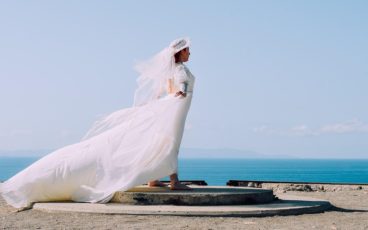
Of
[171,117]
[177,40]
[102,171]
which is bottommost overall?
[102,171]

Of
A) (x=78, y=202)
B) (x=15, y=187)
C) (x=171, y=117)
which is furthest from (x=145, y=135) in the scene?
Result: (x=15, y=187)

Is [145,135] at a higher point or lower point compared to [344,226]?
higher

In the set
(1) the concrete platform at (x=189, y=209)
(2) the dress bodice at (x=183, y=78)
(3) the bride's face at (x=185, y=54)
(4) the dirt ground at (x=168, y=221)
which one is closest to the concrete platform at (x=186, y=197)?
(1) the concrete platform at (x=189, y=209)

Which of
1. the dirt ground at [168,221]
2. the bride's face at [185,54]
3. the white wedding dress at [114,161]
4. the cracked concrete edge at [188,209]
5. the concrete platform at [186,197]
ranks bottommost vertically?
the dirt ground at [168,221]

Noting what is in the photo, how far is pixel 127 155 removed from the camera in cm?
1112

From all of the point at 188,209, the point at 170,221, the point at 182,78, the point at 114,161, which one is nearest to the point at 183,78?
the point at 182,78

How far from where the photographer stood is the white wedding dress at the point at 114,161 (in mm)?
10969

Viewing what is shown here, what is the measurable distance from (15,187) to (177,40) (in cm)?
369

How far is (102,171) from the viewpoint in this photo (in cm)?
1101

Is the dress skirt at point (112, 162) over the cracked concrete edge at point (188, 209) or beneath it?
over

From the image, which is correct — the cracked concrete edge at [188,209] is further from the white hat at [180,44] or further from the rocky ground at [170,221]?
the white hat at [180,44]

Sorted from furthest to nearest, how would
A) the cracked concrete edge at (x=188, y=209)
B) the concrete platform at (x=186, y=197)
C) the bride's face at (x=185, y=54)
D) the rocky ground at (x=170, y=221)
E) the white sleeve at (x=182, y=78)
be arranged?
the bride's face at (x=185, y=54), the white sleeve at (x=182, y=78), the concrete platform at (x=186, y=197), the cracked concrete edge at (x=188, y=209), the rocky ground at (x=170, y=221)

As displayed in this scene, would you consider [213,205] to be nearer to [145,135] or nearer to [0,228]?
[145,135]

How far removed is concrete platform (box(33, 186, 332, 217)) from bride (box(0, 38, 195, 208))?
33 cm
